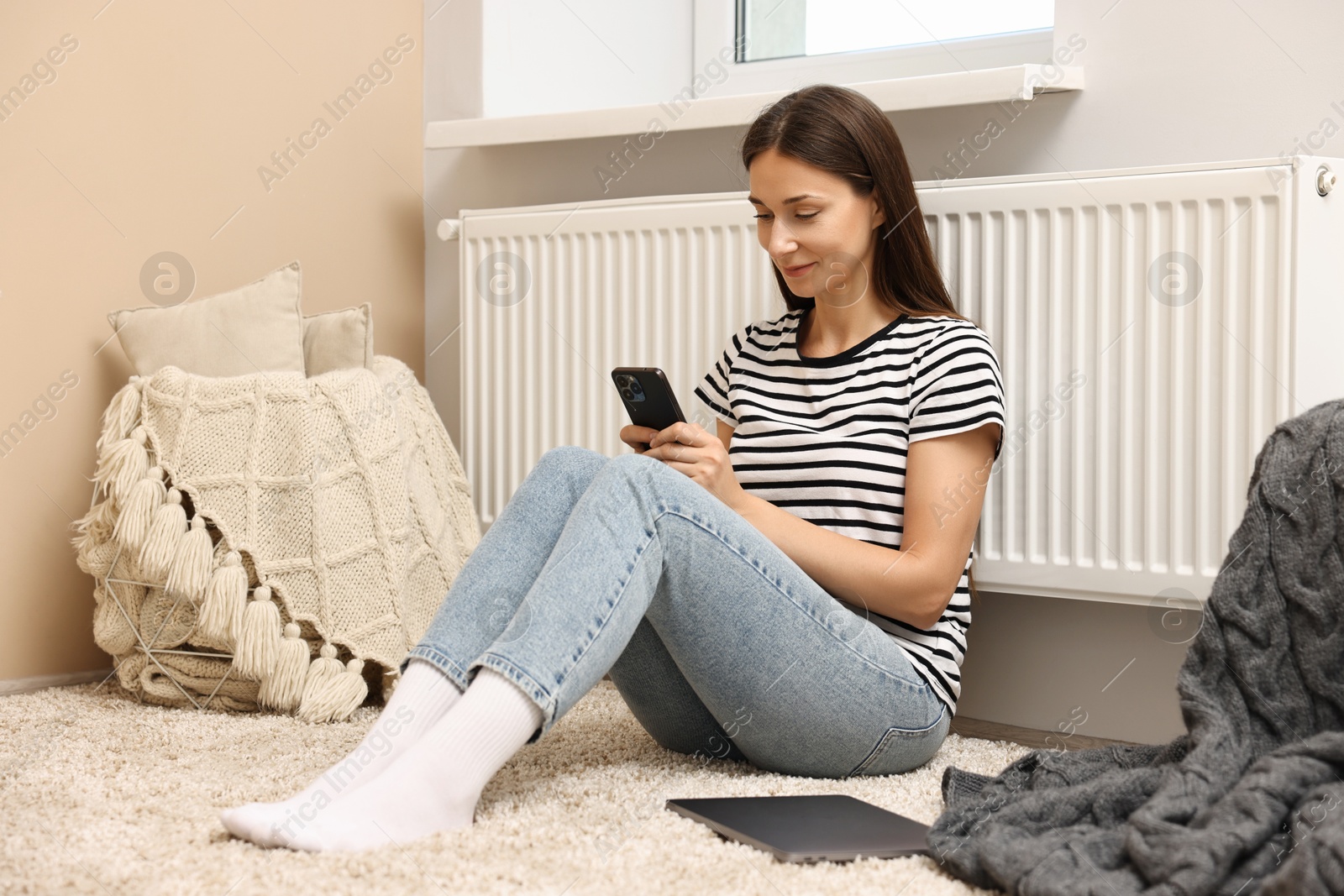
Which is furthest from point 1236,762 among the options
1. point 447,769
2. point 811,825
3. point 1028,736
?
point 1028,736

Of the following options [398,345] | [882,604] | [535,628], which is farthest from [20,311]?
[882,604]

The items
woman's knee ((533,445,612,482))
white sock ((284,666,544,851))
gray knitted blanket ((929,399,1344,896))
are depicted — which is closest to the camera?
gray knitted blanket ((929,399,1344,896))

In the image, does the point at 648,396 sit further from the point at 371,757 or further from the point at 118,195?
the point at 118,195

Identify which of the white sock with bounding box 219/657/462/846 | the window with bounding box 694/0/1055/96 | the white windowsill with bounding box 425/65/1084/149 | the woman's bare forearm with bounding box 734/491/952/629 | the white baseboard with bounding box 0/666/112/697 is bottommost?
the white baseboard with bounding box 0/666/112/697

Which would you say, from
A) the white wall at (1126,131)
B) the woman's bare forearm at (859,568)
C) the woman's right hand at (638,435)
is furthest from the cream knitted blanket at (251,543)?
the white wall at (1126,131)

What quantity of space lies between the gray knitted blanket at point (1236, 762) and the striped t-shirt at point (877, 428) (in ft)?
0.91

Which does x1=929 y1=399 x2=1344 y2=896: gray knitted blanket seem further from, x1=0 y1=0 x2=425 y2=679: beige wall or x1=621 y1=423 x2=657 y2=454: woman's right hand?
x1=0 y1=0 x2=425 y2=679: beige wall

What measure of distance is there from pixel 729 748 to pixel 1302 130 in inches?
35.5

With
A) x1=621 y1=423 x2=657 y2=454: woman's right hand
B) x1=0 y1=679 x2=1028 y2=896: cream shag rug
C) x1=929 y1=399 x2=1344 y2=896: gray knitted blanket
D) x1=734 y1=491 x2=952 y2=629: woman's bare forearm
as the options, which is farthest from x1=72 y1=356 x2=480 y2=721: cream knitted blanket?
x1=929 y1=399 x2=1344 y2=896: gray knitted blanket

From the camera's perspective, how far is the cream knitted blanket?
4.71 ft

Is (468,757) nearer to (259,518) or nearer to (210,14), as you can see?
(259,518)

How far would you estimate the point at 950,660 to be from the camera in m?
1.20

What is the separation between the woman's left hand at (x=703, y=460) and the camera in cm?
116

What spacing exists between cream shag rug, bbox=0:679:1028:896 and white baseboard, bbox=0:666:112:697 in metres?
0.11
